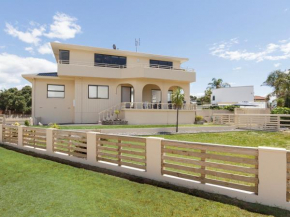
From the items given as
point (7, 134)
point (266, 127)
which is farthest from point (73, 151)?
point (266, 127)

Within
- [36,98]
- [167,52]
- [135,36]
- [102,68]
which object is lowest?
[36,98]

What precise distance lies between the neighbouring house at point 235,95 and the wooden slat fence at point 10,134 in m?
41.8

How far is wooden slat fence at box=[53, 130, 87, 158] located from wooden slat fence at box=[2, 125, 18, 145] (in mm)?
3669

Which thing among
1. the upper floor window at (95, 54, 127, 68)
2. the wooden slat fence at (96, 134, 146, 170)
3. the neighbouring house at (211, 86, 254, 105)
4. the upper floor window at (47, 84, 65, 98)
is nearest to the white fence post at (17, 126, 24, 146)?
the wooden slat fence at (96, 134, 146, 170)

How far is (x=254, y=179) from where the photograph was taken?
3988mm

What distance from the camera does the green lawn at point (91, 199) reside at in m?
3.66

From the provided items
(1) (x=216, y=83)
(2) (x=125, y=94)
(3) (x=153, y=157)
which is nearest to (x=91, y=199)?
(3) (x=153, y=157)

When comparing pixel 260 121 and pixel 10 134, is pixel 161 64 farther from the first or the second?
pixel 10 134

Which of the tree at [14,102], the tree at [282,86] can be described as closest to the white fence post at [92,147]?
the tree at [282,86]

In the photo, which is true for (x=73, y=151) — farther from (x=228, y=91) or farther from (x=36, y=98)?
(x=228, y=91)

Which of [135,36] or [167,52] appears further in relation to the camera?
[135,36]

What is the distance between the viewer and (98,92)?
19359 mm

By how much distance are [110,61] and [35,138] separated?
43.2 ft

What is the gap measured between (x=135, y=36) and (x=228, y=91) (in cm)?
2941
